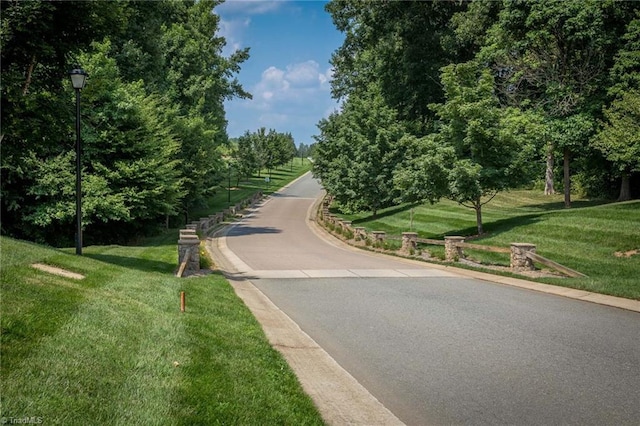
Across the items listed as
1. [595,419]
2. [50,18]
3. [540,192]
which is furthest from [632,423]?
[540,192]

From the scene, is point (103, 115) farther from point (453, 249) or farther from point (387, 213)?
point (387, 213)

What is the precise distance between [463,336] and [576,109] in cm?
2525

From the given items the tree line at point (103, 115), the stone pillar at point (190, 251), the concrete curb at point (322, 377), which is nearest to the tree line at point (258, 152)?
the tree line at point (103, 115)

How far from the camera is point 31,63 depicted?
13492 millimetres

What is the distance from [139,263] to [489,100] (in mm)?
15873

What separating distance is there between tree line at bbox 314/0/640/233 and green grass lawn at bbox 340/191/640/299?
1.77 m

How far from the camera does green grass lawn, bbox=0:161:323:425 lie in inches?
161

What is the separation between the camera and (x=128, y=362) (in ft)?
16.8

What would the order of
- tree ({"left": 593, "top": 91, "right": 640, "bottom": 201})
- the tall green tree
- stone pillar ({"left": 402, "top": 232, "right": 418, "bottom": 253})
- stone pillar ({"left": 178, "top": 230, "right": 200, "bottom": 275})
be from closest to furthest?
stone pillar ({"left": 178, "top": 230, "right": 200, "bottom": 275})
stone pillar ({"left": 402, "top": 232, "right": 418, "bottom": 253})
tree ({"left": 593, "top": 91, "right": 640, "bottom": 201})
the tall green tree

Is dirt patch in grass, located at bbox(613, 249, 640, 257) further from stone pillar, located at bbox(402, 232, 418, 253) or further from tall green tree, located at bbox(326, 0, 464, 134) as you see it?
tall green tree, located at bbox(326, 0, 464, 134)

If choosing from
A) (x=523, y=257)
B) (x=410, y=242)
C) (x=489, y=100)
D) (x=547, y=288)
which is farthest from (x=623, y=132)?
(x=547, y=288)

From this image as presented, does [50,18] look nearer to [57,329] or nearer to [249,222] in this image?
Result: [57,329]

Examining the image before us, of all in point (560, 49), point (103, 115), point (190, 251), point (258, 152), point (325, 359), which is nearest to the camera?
point (325, 359)

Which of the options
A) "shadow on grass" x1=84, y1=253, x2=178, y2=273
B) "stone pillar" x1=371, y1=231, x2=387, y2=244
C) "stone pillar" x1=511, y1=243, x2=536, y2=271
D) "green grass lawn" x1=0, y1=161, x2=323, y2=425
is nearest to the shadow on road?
"stone pillar" x1=371, y1=231, x2=387, y2=244
